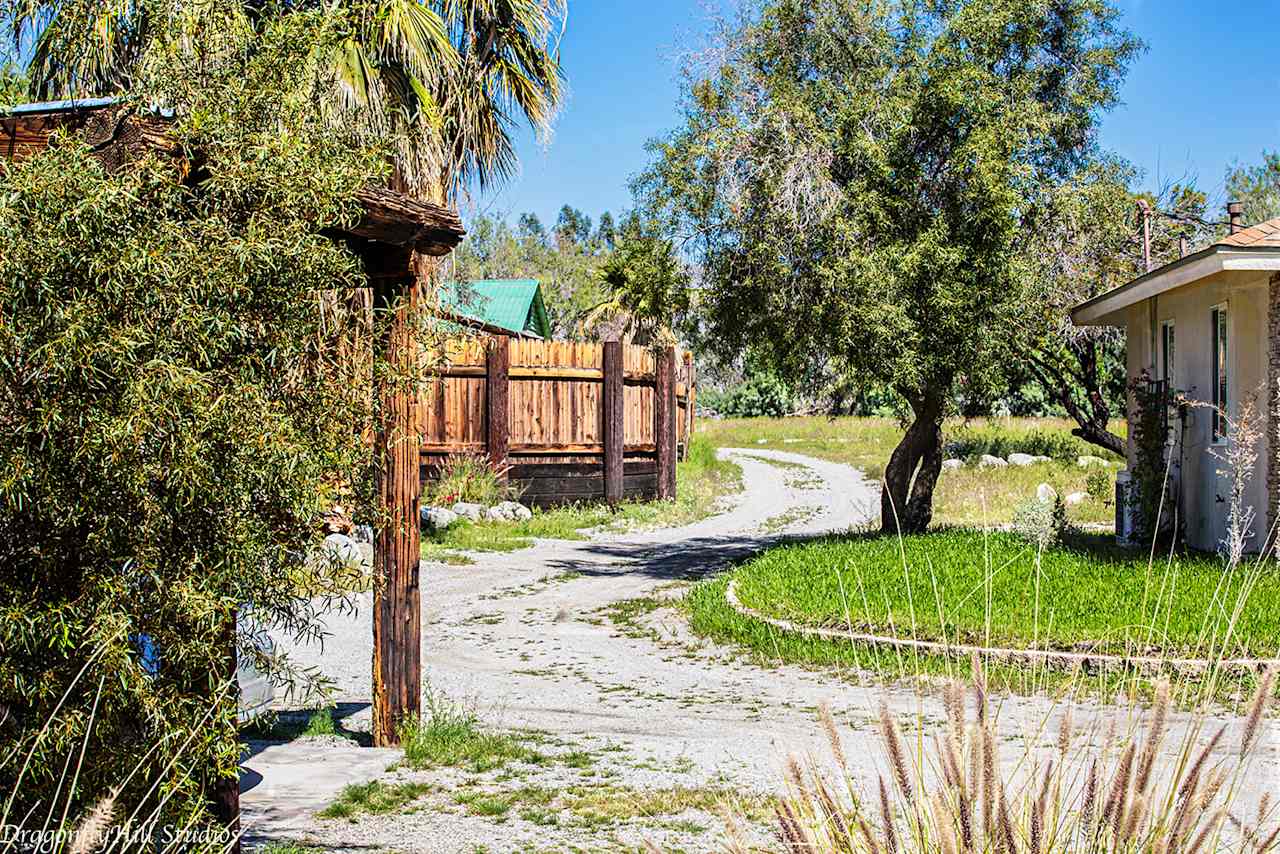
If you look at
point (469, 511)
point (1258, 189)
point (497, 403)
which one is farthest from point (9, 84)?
point (1258, 189)

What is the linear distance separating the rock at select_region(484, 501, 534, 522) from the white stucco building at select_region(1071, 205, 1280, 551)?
904 cm

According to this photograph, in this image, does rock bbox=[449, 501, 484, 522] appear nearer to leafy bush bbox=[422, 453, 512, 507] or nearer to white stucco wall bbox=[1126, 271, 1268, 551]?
leafy bush bbox=[422, 453, 512, 507]

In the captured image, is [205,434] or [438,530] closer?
[205,434]

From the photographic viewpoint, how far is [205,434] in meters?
3.62

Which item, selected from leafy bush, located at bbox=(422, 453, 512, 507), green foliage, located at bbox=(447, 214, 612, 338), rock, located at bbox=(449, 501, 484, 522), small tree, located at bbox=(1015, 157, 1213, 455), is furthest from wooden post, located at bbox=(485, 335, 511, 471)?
green foliage, located at bbox=(447, 214, 612, 338)

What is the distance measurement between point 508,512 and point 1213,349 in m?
10.7

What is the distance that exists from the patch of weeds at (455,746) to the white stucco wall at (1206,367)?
854cm

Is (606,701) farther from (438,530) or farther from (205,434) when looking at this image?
(438,530)

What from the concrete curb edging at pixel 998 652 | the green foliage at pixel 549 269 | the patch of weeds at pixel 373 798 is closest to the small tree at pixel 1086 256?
the concrete curb edging at pixel 998 652

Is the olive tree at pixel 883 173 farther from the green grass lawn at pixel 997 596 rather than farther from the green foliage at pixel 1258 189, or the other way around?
the green foliage at pixel 1258 189

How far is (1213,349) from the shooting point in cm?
1377

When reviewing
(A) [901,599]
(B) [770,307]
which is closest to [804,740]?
(A) [901,599]

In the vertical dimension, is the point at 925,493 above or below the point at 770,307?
below

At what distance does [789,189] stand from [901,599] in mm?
5177
